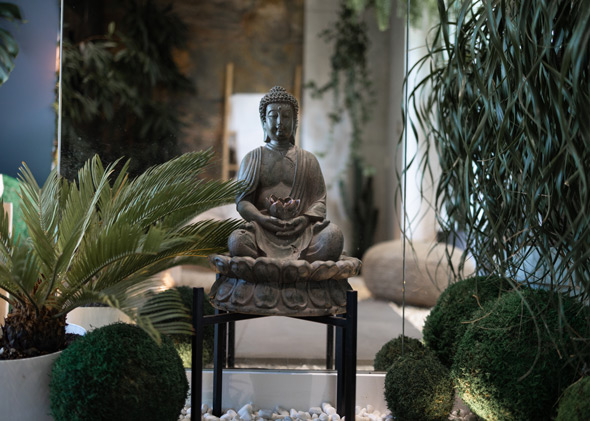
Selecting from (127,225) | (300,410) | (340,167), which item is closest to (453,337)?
(300,410)

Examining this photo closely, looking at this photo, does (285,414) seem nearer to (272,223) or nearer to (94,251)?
(272,223)

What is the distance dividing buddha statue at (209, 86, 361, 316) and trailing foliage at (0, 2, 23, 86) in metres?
2.32

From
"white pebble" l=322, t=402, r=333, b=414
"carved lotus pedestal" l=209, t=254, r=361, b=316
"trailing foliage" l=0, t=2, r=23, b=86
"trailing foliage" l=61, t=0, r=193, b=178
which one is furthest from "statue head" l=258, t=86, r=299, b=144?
"trailing foliage" l=0, t=2, r=23, b=86

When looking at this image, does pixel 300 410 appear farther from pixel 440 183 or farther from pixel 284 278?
pixel 440 183

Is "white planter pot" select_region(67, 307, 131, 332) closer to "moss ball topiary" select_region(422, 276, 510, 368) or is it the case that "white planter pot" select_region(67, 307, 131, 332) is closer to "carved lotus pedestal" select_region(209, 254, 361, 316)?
"carved lotus pedestal" select_region(209, 254, 361, 316)

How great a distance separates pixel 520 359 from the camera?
2.59m

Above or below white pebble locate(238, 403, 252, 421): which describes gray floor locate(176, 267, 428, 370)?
above

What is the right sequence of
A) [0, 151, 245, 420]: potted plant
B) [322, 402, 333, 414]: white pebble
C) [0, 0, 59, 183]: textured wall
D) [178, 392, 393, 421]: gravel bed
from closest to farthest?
[0, 151, 245, 420]: potted plant, [178, 392, 393, 421]: gravel bed, [322, 402, 333, 414]: white pebble, [0, 0, 59, 183]: textured wall

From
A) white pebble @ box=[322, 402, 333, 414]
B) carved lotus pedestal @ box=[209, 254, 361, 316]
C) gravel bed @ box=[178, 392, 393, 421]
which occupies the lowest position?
gravel bed @ box=[178, 392, 393, 421]

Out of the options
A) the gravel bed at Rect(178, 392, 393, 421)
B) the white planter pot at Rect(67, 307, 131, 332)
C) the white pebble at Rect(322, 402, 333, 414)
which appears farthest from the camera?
the white planter pot at Rect(67, 307, 131, 332)

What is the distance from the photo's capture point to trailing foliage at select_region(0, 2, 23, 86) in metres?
4.14

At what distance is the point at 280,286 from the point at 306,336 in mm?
1013

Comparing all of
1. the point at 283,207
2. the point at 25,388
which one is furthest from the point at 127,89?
the point at 25,388

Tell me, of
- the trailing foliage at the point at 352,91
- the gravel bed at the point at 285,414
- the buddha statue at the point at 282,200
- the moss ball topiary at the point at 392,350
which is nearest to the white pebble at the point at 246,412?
the gravel bed at the point at 285,414
